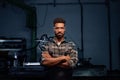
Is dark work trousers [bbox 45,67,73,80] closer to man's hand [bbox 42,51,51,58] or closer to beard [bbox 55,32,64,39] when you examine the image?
man's hand [bbox 42,51,51,58]

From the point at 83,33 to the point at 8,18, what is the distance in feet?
6.15

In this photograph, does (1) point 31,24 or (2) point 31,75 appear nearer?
(2) point 31,75

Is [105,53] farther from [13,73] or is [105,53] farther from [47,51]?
[47,51]

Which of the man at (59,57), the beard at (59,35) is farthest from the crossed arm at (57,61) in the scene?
the beard at (59,35)

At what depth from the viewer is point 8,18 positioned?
681cm

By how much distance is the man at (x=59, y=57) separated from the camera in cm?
222

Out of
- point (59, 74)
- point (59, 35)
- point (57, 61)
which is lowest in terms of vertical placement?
point (59, 74)

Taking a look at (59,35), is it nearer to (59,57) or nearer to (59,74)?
(59,57)

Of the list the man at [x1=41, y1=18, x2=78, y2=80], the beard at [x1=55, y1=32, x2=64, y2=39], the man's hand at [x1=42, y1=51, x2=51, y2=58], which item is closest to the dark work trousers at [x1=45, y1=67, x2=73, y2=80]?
the man at [x1=41, y1=18, x2=78, y2=80]

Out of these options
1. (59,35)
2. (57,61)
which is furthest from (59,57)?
(59,35)

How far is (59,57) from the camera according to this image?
2229 millimetres

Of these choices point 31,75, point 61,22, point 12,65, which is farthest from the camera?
point 12,65

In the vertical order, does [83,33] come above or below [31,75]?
above

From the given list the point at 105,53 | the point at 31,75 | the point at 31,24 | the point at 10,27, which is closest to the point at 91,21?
the point at 105,53
